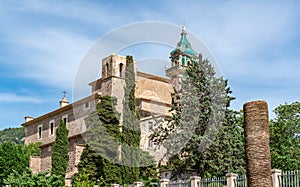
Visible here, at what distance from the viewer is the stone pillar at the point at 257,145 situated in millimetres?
8875

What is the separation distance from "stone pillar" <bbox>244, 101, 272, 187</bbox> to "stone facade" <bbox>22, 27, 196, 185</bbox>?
21751mm

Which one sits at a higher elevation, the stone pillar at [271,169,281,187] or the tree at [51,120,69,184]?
the tree at [51,120,69,184]

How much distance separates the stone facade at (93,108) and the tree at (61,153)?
405 mm

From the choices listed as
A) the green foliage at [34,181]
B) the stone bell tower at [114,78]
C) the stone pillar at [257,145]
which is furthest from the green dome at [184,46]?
the stone pillar at [257,145]

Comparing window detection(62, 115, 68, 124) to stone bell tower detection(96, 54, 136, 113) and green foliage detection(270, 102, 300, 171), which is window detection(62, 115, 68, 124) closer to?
stone bell tower detection(96, 54, 136, 113)

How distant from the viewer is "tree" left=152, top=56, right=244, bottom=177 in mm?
25734

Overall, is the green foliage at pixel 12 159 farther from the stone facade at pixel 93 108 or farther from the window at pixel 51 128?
the window at pixel 51 128

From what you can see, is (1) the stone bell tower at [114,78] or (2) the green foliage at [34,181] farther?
(1) the stone bell tower at [114,78]

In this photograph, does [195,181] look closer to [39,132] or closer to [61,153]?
[61,153]

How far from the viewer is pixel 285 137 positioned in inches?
1163

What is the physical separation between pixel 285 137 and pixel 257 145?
2163 cm

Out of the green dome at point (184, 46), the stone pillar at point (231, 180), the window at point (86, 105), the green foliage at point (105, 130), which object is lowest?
the stone pillar at point (231, 180)

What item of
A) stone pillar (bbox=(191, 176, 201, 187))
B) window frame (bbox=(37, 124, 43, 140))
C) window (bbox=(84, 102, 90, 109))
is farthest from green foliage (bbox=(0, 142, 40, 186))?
stone pillar (bbox=(191, 176, 201, 187))

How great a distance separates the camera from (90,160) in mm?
30391
